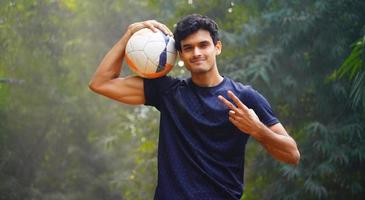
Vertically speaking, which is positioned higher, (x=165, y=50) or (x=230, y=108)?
(x=165, y=50)

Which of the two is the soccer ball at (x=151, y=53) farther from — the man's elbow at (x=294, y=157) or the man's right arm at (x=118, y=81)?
the man's elbow at (x=294, y=157)

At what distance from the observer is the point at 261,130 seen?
1.99 meters

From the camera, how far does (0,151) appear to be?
7.70 metres

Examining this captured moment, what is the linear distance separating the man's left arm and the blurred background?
251 centimetres

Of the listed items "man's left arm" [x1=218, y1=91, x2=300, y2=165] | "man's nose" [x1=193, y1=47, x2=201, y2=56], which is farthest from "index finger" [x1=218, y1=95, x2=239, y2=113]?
"man's nose" [x1=193, y1=47, x2=201, y2=56]

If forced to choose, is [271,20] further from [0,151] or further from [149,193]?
[0,151]

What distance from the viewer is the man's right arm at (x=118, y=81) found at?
92.6 inches

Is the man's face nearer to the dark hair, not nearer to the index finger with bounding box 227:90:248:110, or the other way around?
the dark hair

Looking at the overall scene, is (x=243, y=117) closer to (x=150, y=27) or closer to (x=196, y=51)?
(x=196, y=51)

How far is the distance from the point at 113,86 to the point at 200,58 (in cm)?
46

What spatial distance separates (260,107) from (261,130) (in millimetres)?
184

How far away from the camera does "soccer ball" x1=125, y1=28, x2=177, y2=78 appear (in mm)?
2332

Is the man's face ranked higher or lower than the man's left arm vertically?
higher

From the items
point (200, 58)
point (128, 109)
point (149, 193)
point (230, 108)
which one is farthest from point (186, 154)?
point (128, 109)
